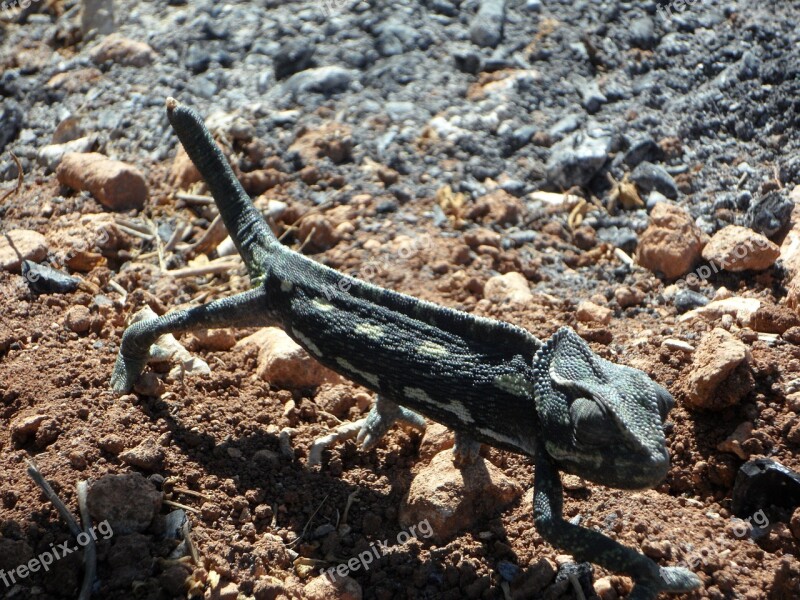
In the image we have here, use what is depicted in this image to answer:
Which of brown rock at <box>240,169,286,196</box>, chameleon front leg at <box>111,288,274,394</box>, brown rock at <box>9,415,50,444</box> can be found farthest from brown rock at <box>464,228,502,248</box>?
brown rock at <box>9,415,50,444</box>

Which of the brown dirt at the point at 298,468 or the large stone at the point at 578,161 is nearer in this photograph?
the brown dirt at the point at 298,468

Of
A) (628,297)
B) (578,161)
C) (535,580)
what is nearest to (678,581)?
(535,580)

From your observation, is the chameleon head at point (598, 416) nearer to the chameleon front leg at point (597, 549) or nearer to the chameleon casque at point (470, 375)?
the chameleon casque at point (470, 375)

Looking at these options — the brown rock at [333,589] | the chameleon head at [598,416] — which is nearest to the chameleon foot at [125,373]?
the brown rock at [333,589]

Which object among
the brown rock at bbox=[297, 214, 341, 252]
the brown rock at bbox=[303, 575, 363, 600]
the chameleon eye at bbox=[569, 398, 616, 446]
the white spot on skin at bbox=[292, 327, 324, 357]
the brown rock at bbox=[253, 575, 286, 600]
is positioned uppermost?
the chameleon eye at bbox=[569, 398, 616, 446]

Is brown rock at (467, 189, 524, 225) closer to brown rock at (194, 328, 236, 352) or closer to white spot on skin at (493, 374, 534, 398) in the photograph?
brown rock at (194, 328, 236, 352)

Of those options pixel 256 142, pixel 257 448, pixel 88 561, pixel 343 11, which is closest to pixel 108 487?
pixel 88 561

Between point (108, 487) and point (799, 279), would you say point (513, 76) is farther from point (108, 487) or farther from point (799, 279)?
point (108, 487)
